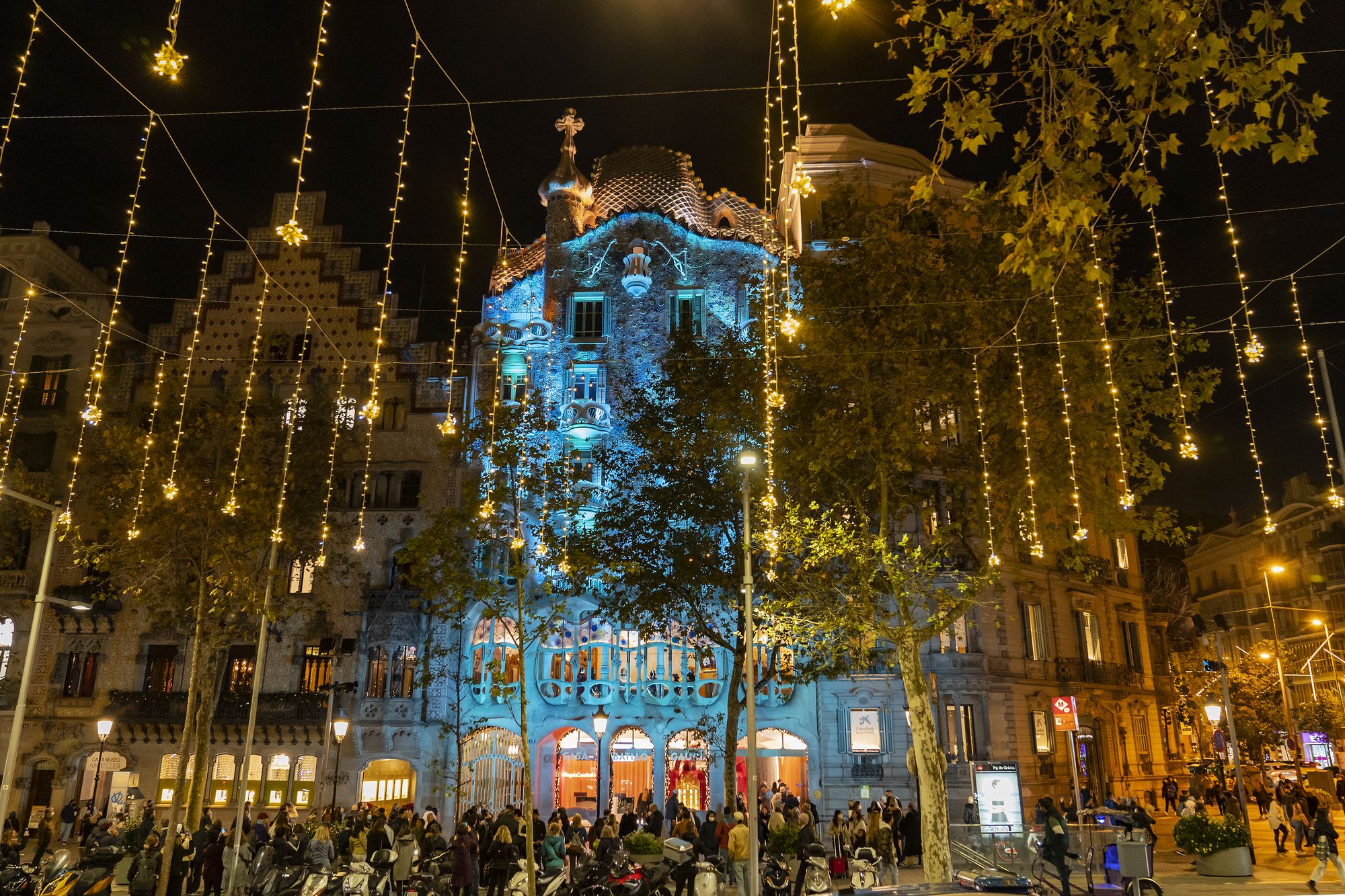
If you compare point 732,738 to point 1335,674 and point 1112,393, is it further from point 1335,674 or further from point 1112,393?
point 1335,674

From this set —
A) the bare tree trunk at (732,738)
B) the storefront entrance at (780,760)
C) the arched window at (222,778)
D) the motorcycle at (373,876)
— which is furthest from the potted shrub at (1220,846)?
the arched window at (222,778)

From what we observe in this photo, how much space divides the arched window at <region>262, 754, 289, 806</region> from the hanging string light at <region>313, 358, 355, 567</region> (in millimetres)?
7220

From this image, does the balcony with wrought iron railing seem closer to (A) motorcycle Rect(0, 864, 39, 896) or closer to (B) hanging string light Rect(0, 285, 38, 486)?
(A) motorcycle Rect(0, 864, 39, 896)

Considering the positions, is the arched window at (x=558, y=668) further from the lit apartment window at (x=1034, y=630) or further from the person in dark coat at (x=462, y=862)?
the lit apartment window at (x=1034, y=630)

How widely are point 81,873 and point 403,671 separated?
60.7ft

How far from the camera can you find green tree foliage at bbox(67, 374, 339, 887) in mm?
27500

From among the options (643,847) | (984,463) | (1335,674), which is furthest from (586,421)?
(1335,674)

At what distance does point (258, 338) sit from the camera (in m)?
38.6

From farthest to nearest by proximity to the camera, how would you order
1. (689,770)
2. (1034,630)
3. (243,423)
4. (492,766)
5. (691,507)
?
(1034,630)
(689,770)
(492,766)
(243,423)
(691,507)

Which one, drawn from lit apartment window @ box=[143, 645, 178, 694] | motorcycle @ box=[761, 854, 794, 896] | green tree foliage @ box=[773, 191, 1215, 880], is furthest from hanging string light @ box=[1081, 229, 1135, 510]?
lit apartment window @ box=[143, 645, 178, 694]

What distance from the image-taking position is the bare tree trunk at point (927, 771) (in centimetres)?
1820

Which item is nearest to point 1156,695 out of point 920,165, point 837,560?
point 837,560

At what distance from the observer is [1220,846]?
65.9 feet

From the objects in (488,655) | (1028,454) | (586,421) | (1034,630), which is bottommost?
(488,655)
